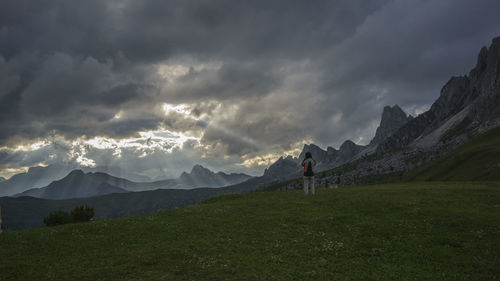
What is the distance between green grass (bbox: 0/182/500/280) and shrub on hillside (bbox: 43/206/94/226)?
22.0 feet

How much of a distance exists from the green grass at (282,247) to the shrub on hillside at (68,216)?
6695mm

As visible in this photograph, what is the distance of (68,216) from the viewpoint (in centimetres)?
3017

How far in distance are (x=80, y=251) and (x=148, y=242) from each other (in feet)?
14.0

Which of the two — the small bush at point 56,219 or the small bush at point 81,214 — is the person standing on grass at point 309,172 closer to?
the small bush at point 81,214

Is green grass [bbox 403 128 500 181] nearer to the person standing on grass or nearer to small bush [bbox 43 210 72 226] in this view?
the person standing on grass

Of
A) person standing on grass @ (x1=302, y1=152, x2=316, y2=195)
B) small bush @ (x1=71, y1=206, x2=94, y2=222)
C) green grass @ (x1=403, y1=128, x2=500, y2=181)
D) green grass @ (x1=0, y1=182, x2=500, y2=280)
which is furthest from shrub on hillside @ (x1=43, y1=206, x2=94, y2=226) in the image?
green grass @ (x1=403, y1=128, x2=500, y2=181)

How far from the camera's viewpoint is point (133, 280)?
12.7 meters

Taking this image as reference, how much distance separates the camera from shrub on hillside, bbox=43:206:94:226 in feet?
95.2

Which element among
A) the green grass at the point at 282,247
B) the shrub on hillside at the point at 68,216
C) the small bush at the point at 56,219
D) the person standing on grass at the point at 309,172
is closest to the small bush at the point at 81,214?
the shrub on hillside at the point at 68,216

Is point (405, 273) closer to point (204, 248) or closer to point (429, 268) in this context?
point (429, 268)

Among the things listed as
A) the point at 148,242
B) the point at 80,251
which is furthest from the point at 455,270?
the point at 80,251

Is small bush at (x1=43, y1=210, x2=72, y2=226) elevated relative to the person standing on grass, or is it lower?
lower

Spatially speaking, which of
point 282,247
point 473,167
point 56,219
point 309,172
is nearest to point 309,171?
point 309,172

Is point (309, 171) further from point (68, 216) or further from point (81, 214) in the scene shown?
point (68, 216)
